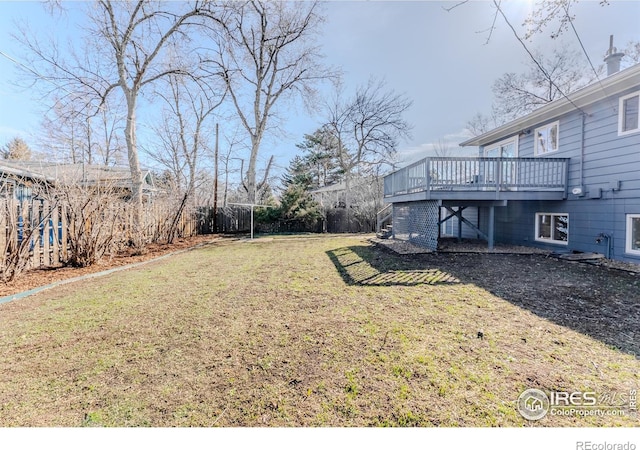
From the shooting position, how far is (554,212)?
827 centimetres

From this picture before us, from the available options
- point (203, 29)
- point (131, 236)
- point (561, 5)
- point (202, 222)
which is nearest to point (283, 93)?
point (203, 29)

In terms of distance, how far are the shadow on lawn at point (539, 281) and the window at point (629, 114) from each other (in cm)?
304

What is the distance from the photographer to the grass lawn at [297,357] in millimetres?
1828

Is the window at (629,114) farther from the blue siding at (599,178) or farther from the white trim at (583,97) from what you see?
the white trim at (583,97)

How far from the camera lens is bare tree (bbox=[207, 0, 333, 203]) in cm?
1567

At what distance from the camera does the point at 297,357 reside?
2496mm

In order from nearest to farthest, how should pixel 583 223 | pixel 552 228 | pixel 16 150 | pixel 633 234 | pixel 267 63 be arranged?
pixel 633 234, pixel 583 223, pixel 552 228, pixel 267 63, pixel 16 150

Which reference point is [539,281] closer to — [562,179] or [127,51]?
[562,179]

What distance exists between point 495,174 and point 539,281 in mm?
3698

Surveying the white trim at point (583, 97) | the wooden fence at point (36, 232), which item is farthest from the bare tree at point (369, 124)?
the wooden fence at point (36, 232)

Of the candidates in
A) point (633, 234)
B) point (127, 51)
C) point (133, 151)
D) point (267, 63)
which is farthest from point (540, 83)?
point (133, 151)

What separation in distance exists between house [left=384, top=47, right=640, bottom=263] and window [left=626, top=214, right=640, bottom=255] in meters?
0.01

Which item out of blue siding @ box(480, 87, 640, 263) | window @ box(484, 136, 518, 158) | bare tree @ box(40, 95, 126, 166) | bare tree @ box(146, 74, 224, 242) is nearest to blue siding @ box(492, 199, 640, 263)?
blue siding @ box(480, 87, 640, 263)

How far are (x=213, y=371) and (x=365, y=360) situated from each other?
Answer: 1226mm
